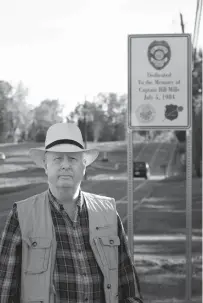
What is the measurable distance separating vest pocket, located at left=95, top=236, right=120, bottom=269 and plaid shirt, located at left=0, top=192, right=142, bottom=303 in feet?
0.13

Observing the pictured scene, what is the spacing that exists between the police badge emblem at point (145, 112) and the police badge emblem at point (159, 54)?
0.89ft

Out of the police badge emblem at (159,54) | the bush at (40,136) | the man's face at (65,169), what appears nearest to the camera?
the man's face at (65,169)

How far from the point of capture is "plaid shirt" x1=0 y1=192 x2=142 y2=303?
2.39 metres

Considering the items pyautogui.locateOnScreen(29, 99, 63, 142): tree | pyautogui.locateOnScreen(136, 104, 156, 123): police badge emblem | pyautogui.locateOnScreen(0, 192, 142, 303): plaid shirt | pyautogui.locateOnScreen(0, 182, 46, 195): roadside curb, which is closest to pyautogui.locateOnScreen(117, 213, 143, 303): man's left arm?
pyautogui.locateOnScreen(0, 192, 142, 303): plaid shirt

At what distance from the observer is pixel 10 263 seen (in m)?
2.39

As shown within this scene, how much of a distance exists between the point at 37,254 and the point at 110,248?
28cm

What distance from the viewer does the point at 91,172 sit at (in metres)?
5.00

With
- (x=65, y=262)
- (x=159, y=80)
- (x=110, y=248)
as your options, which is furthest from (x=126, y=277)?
(x=159, y=80)

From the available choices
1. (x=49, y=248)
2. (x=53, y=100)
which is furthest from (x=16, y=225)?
(x=53, y=100)

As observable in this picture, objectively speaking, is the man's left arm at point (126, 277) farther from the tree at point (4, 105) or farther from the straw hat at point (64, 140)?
the tree at point (4, 105)

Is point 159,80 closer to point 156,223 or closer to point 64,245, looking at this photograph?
point 156,223

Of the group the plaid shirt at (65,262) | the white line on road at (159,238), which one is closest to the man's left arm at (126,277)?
the plaid shirt at (65,262)

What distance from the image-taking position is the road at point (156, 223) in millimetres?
5070

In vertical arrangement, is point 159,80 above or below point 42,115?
above
